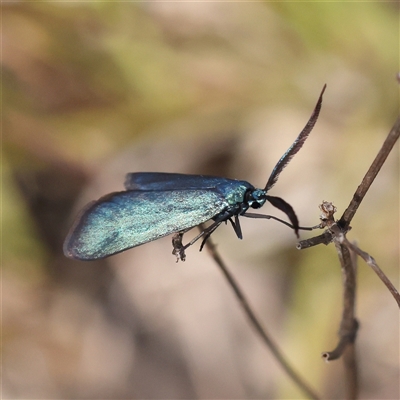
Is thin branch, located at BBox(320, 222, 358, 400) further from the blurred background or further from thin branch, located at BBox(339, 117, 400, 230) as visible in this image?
the blurred background

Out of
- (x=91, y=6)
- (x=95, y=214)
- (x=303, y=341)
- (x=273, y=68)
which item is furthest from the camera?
(x=273, y=68)

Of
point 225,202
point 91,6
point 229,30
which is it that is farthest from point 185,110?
point 225,202

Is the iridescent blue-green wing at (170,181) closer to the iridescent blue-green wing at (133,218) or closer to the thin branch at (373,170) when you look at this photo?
the iridescent blue-green wing at (133,218)

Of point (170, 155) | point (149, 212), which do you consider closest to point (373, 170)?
point (149, 212)

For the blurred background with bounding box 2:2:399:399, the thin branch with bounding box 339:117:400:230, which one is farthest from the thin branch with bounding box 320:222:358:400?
the blurred background with bounding box 2:2:399:399

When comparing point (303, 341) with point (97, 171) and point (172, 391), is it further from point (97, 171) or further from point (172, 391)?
point (97, 171)

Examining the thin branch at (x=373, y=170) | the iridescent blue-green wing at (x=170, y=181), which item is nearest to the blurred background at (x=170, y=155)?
the iridescent blue-green wing at (x=170, y=181)
